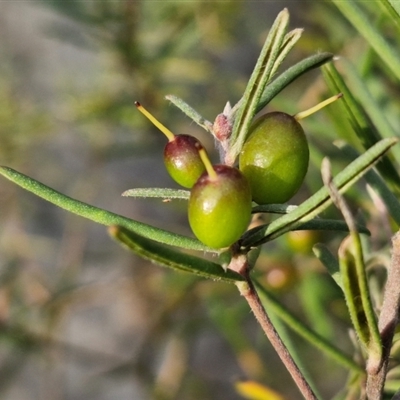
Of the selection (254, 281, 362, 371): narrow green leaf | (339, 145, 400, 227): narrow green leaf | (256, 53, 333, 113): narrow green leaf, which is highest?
(256, 53, 333, 113): narrow green leaf

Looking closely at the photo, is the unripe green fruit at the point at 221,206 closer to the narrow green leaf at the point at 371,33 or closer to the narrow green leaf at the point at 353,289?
the narrow green leaf at the point at 353,289

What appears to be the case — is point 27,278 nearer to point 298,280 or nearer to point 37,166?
point 37,166

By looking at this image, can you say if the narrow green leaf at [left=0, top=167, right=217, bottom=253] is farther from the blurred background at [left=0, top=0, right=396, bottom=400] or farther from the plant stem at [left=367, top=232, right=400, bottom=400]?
the blurred background at [left=0, top=0, right=396, bottom=400]

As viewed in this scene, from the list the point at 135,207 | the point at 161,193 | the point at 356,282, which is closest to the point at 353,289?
the point at 356,282

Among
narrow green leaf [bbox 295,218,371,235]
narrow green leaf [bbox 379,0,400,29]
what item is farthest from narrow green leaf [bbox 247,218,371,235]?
narrow green leaf [bbox 379,0,400,29]

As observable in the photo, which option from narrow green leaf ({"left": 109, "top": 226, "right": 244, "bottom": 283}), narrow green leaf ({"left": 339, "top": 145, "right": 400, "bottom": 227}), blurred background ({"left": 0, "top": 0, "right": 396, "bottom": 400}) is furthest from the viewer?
blurred background ({"left": 0, "top": 0, "right": 396, "bottom": 400})

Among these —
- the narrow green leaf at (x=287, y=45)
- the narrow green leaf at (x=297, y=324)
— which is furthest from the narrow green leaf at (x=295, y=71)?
the narrow green leaf at (x=297, y=324)

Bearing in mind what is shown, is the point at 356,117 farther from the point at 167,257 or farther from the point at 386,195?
the point at 167,257
